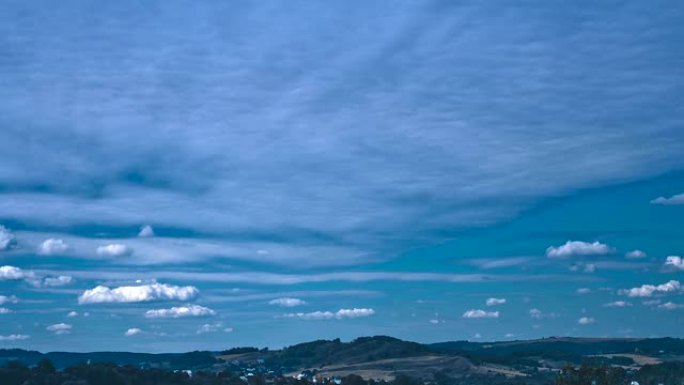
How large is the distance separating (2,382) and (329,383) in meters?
76.7

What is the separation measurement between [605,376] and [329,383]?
75083 mm

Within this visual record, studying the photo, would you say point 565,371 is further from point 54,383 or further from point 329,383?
point 54,383

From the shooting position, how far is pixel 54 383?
199875mm

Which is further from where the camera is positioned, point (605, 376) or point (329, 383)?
point (329, 383)

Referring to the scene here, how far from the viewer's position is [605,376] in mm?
135625

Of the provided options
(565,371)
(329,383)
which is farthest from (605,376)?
(329,383)

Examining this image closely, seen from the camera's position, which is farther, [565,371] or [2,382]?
[2,382]

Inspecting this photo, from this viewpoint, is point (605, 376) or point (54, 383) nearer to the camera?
point (605, 376)

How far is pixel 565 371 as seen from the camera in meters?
141

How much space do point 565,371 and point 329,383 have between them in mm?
67759

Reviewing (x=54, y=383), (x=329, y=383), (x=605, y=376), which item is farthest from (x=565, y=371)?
(x=54, y=383)

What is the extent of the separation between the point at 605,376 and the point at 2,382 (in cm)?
13747

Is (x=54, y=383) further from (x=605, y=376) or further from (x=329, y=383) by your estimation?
(x=605, y=376)

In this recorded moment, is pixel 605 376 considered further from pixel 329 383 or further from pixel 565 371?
pixel 329 383
